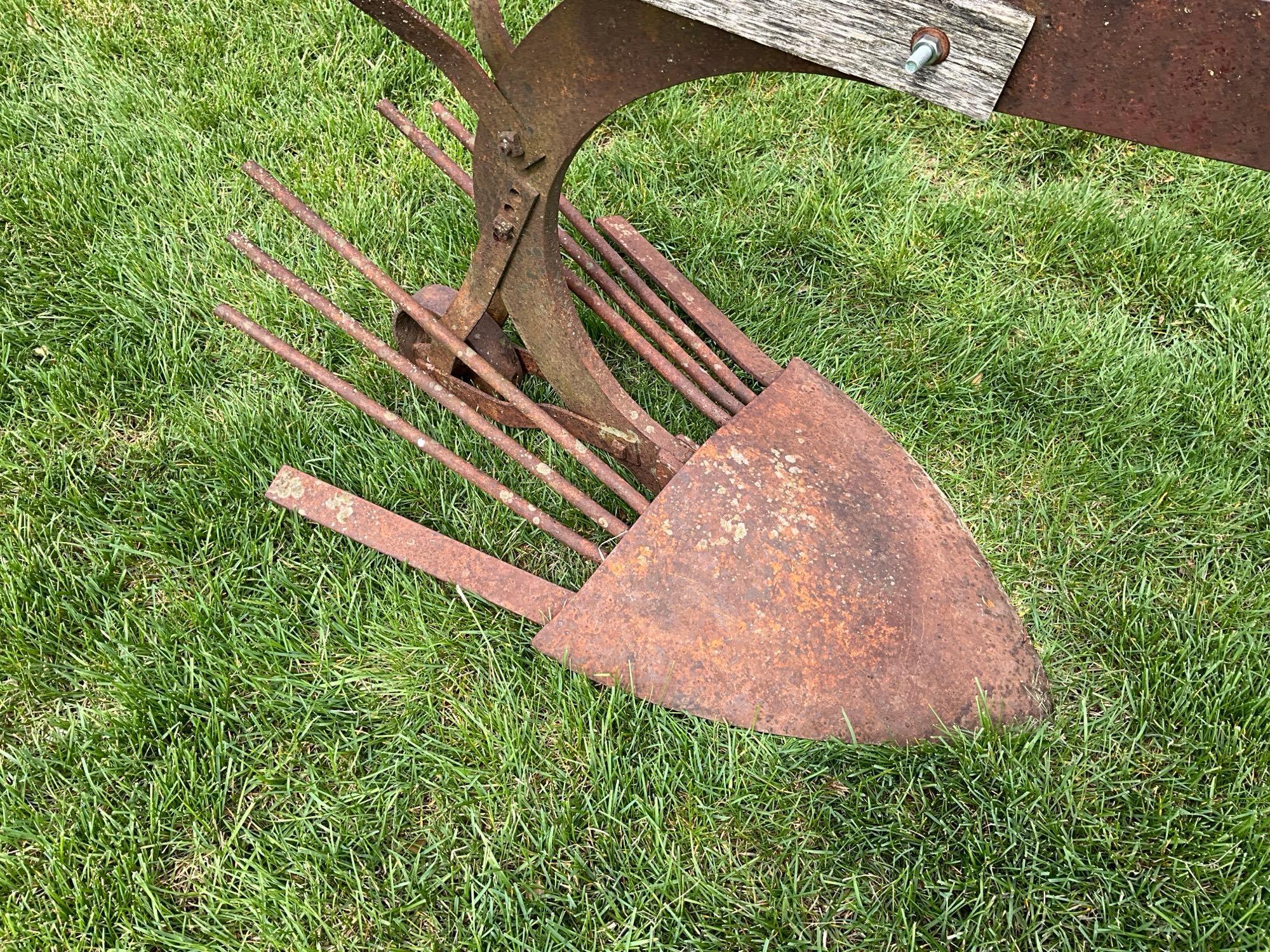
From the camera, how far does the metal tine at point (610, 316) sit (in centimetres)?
225

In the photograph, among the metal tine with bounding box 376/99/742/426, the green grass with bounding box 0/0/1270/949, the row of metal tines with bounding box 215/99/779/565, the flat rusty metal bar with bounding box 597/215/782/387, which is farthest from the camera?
the flat rusty metal bar with bounding box 597/215/782/387

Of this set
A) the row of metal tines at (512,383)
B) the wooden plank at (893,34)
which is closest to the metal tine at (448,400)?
the row of metal tines at (512,383)

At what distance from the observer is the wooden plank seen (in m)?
1.26

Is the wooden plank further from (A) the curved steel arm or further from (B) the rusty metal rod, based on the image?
(B) the rusty metal rod

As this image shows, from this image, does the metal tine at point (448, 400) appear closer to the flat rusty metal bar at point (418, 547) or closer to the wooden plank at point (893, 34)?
the flat rusty metal bar at point (418, 547)

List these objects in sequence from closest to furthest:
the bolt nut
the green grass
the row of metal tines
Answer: the green grass < the bolt nut < the row of metal tines

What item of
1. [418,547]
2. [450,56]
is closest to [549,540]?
[418,547]

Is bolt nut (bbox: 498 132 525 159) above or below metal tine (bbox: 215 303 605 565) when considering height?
above

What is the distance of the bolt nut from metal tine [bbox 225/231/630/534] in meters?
0.51

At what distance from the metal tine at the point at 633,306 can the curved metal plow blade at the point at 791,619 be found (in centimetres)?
35

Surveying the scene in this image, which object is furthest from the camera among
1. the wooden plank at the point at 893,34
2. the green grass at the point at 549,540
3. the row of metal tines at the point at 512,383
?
the row of metal tines at the point at 512,383

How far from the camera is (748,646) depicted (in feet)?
6.00

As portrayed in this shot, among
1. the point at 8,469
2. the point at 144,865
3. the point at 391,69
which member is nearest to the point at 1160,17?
the point at 144,865

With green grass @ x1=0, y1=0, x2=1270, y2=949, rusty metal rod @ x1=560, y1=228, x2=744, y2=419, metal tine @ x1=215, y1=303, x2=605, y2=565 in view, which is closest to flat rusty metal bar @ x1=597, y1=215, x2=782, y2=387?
rusty metal rod @ x1=560, y1=228, x2=744, y2=419
